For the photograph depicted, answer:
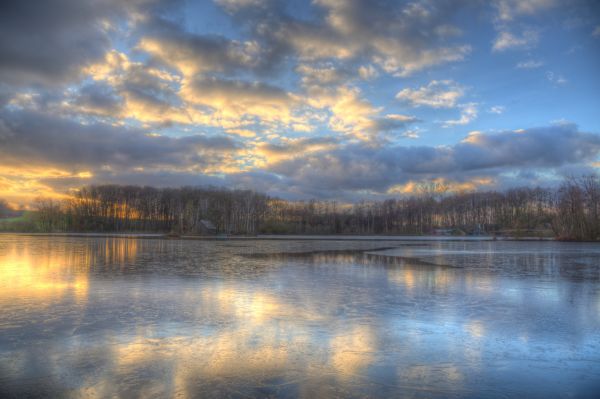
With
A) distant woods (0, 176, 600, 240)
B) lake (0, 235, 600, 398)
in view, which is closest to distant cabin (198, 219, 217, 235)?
distant woods (0, 176, 600, 240)

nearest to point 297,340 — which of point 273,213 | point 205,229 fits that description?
point 205,229

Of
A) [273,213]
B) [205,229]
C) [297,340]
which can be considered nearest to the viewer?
[297,340]

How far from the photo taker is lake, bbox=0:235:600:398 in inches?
163

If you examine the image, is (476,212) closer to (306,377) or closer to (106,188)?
(106,188)

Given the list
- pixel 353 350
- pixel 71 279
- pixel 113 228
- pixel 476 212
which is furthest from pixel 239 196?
pixel 353 350

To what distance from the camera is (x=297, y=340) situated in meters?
5.74

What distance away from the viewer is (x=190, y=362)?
4.75 meters

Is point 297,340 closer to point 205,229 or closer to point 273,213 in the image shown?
point 205,229

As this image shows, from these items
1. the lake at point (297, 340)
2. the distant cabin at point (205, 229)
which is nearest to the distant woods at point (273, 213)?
the distant cabin at point (205, 229)

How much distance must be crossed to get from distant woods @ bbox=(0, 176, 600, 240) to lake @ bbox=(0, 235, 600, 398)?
7200 centimetres

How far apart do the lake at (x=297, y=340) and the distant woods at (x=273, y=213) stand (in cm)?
7200

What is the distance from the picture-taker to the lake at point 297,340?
4.14 metres

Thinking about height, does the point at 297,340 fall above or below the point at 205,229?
above

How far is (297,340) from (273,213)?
108 meters
